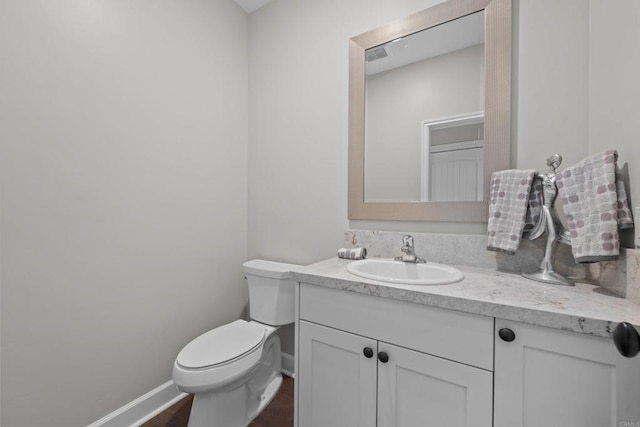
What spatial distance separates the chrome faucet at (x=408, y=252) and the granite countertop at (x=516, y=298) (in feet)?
0.74

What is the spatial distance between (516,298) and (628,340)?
1.09 ft

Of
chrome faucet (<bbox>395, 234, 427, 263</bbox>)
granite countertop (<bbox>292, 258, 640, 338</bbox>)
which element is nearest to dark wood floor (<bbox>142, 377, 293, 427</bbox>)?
granite countertop (<bbox>292, 258, 640, 338</bbox>)

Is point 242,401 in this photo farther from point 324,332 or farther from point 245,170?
point 245,170

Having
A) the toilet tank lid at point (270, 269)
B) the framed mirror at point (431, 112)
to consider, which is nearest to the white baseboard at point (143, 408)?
the toilet tank lid at point (270, 269)

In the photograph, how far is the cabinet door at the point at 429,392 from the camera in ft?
2.52

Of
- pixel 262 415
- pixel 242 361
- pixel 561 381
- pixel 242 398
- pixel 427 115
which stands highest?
pixel 427 115

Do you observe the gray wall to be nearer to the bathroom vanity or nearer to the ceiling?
the ceiling

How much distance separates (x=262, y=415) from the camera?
1.39 meters

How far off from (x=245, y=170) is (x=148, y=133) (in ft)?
2.20

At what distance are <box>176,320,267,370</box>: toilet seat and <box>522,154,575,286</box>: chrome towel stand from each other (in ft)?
4.09

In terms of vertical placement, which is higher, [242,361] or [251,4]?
[251,4]

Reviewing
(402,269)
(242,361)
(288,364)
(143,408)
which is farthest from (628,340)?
(143,408)

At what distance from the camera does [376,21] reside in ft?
4.71

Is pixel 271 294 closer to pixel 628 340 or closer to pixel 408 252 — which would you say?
pixel 408 252
